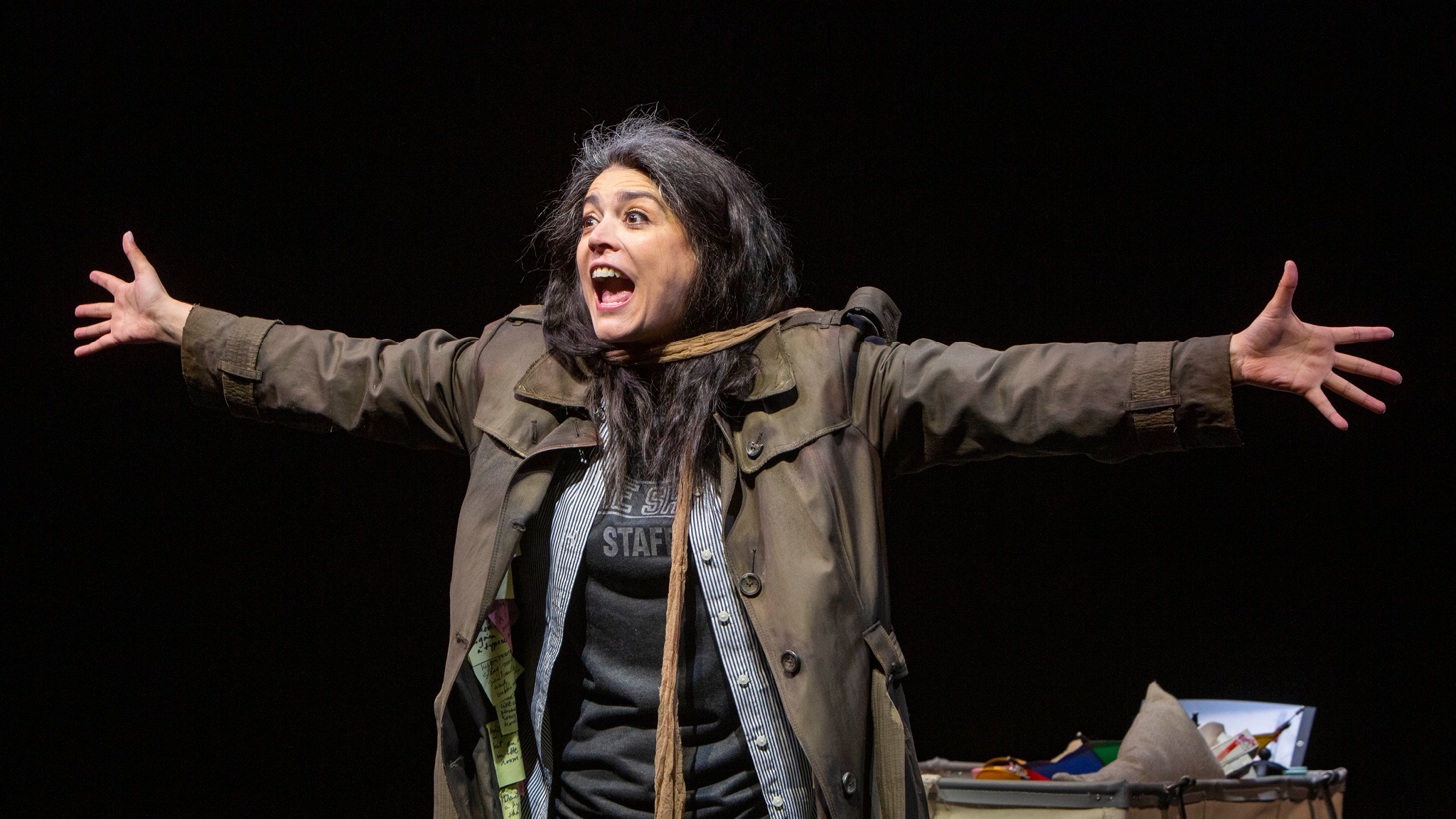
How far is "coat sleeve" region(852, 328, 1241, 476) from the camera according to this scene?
4.99ft

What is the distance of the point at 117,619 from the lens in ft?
9.21

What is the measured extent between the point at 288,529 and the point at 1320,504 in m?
2.54

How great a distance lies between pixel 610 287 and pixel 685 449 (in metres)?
0.29

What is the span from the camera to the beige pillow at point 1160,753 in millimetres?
2393

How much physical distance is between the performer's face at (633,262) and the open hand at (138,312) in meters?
0.62

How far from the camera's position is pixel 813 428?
5.40ft

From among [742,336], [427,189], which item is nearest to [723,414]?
[742,336]

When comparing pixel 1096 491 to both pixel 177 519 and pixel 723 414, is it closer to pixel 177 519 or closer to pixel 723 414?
pixel 723 414

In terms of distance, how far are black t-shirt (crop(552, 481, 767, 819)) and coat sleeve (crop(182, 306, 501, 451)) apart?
1.06ft

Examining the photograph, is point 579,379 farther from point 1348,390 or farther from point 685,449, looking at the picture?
point 1348,390

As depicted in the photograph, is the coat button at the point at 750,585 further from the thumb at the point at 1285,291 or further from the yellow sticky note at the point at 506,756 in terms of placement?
the thumb at the point at 1285,291

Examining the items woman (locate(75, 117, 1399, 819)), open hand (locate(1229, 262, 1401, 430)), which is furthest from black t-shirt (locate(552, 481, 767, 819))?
open hand (locate(1229, 262, 1401, 430))

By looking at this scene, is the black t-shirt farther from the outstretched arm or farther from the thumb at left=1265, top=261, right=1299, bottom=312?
the thumb at left=1265, top=261, right=1299, bottom=312

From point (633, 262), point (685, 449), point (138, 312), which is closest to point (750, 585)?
A: point (685, 449)
